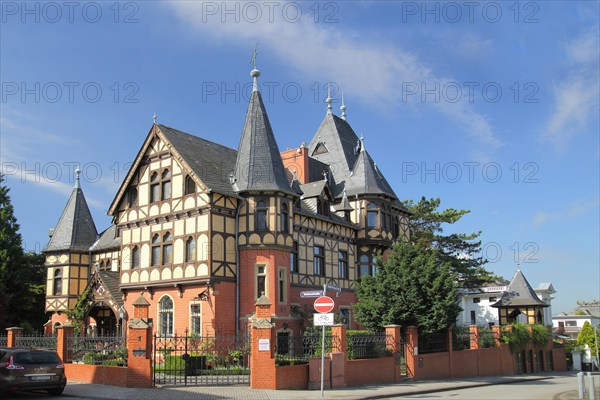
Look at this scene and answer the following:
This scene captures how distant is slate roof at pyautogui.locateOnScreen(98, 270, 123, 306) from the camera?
108 feet

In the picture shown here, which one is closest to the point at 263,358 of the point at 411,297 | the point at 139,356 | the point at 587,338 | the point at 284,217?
the point at 139,356

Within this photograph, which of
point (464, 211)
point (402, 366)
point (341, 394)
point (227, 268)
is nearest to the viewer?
point (341, 394)

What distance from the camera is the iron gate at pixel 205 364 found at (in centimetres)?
2077

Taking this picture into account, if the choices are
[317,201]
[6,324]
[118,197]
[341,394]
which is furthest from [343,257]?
[6,324]

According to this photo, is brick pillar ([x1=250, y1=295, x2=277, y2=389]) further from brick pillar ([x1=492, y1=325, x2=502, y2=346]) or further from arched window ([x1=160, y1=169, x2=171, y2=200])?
brick pillar ([x1=492, y1=325, x2=502, y2=346])

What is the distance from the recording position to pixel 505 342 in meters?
36.0

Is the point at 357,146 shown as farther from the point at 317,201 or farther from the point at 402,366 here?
the point at 402,366

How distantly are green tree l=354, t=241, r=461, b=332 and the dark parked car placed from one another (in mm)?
14464

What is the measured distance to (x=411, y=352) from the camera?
25.9 metres

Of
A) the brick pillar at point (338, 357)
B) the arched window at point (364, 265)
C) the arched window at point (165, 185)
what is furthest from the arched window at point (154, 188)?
the brick pillar at point (338, 357)

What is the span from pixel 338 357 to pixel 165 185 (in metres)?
14.8

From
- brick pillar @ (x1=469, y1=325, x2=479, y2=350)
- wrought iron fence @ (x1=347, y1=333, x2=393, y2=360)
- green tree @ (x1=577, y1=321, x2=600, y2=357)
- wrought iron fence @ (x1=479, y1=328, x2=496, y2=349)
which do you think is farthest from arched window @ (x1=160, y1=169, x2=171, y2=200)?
green tree @ (x1=577, y1=321, x2=600, y2=357)

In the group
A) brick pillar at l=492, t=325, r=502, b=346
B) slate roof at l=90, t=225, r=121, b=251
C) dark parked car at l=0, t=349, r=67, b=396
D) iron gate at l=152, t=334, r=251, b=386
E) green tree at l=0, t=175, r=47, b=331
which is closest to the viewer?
dark parked car at l=0, t=349, r=67, b=396

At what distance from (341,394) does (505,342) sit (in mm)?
20269
